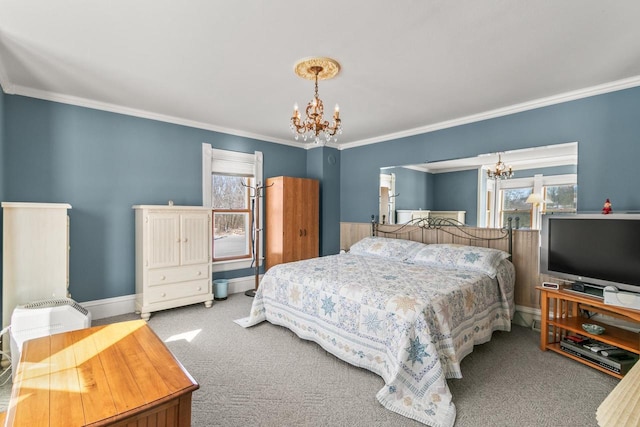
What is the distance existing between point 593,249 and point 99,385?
12.1ft

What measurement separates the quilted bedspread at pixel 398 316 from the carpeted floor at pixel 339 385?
136mm

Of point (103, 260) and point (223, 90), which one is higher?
point (223, 90)

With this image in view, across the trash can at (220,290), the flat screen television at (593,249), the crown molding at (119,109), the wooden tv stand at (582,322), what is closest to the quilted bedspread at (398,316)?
the wooden tv stand at (582,322)

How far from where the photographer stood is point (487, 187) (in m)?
3.86

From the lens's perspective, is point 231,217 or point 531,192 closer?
point 531,192

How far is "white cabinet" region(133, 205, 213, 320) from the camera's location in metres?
3.60

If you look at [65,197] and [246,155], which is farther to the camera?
[246,155]

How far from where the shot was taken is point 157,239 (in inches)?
143

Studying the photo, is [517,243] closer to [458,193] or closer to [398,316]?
[458,193]

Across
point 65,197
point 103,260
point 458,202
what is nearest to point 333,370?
point 458,202

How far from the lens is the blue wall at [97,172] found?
127 inches

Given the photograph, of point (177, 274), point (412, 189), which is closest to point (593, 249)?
point (412, 189)

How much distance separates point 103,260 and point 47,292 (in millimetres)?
768

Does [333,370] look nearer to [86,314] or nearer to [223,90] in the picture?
[86,314]
